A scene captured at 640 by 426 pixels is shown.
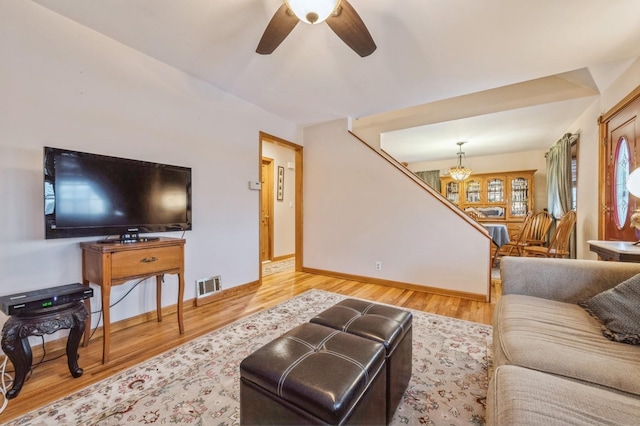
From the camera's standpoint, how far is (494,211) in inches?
249

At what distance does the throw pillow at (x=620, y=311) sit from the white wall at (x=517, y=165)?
5.38 m

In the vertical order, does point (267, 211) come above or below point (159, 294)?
above

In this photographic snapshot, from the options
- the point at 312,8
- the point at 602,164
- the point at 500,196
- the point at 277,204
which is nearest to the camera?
the point at 312,8

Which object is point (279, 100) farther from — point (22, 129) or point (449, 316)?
point (449, 316)

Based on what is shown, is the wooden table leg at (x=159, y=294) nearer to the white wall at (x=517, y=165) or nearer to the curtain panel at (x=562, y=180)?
the curtain panel at (x=562, y=180)

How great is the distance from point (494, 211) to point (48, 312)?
7.41 metres

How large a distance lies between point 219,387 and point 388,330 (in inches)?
41.1

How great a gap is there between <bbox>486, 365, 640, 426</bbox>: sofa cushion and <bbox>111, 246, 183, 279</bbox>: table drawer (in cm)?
218

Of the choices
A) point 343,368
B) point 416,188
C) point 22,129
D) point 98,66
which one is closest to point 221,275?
point 22,129

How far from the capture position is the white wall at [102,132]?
181 centimetres

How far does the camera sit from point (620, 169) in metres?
2.79

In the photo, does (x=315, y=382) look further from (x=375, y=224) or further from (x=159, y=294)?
(x=375, y=224)

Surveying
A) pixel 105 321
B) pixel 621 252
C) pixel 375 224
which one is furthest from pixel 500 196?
pixel 105 321

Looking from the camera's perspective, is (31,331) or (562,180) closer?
(31,331)
